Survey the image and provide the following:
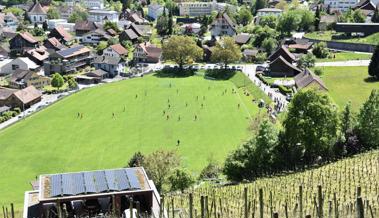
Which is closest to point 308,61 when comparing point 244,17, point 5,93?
point 5,93

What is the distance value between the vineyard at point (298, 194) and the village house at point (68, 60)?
139 feet

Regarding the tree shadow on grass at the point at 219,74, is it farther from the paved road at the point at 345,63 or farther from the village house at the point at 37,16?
the village house at the point at 37,16

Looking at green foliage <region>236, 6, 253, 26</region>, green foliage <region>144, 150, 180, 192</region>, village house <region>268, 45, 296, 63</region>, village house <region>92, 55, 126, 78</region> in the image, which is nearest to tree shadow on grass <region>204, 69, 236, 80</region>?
village house <region>268, 45, 296, 63</region>

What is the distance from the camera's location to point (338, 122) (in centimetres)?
2903

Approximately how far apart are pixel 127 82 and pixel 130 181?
3930 cm

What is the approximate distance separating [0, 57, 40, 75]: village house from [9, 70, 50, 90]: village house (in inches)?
202

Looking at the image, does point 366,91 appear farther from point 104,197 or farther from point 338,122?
point 104,197

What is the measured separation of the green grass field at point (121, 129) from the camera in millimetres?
34625

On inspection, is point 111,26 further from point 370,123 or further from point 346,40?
point 370,123

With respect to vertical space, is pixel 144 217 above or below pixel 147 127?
above

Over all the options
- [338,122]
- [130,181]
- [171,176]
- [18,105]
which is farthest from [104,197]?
[18,105]

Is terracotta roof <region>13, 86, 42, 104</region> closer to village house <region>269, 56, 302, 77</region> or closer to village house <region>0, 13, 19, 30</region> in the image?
village house <region>269, 56, 302, 77</region>

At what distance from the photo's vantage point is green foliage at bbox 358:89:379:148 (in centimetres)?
2869

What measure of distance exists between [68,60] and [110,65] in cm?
574
